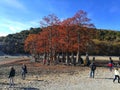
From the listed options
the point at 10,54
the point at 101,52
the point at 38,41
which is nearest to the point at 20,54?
the point at 10,54

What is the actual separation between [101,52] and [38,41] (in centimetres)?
4192

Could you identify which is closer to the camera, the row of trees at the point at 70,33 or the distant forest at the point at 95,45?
the row of trees at the point at 70,33

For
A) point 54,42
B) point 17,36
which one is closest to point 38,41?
point 54,42

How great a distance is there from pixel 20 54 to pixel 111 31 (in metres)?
72.7

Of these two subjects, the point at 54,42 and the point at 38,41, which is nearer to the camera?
the point at 54,42

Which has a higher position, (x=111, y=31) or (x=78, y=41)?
(x=111, y=31)

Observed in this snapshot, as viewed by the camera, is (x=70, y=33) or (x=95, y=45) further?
(x=95, y=45)

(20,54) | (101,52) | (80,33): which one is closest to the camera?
(80,33)

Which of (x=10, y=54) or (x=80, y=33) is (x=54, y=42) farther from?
(x=10, y=54)

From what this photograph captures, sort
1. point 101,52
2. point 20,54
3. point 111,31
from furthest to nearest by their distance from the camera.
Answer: point 111,31 < point 20,54 < point 101,52

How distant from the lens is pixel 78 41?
177 ft

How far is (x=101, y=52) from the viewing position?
9950 centimetres

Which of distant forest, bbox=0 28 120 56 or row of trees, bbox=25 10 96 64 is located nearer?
row of trees, bbox=25 10 96 64

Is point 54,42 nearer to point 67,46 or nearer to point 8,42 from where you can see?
point 67,46
